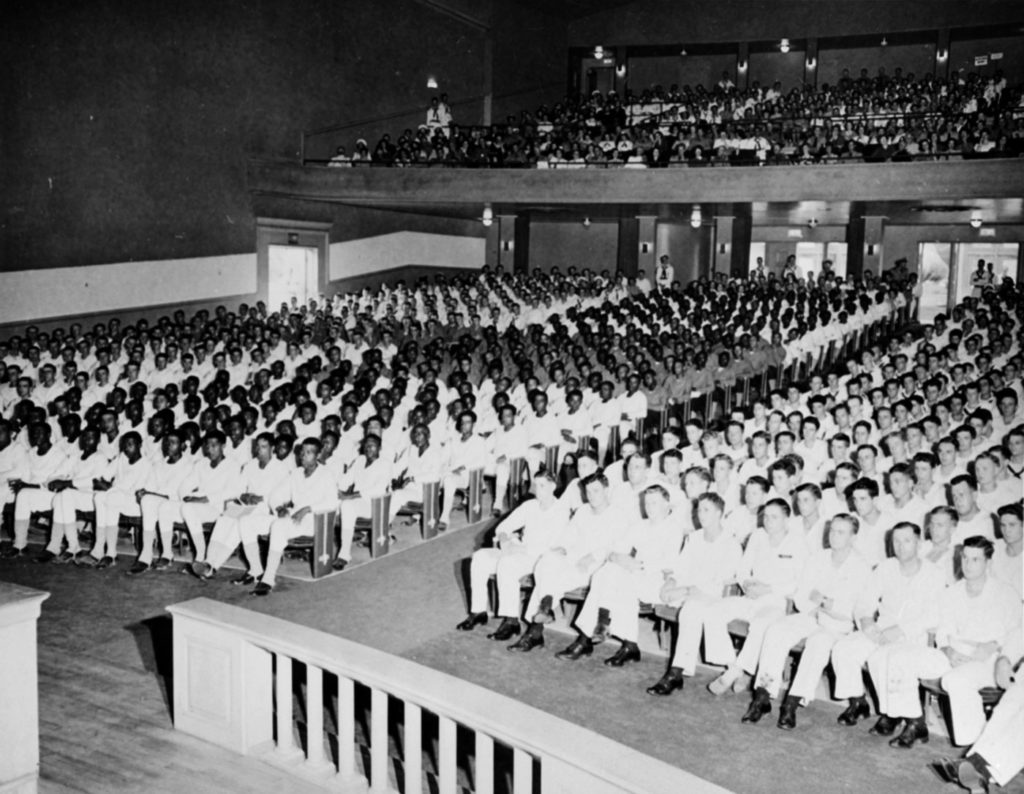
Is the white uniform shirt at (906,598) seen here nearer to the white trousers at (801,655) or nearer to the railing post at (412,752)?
the white trousers at (801,655)

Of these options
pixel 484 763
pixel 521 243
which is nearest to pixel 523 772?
pixel 484 763

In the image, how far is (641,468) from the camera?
272 inches

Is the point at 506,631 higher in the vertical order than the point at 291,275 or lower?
lower

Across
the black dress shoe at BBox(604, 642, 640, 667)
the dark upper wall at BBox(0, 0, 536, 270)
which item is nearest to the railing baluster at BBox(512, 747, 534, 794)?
the black dress shoe at BBox(604, 642, 640, 667)

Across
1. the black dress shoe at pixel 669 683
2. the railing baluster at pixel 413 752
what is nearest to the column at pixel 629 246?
the black dress shoe at pixel 669 683

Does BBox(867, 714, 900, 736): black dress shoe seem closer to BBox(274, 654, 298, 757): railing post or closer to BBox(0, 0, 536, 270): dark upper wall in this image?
BBox(274, 654, 298, 757): railing post

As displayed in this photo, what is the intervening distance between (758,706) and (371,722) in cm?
214

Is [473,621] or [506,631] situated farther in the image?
[473,621]

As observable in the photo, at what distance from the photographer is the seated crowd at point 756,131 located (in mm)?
16422

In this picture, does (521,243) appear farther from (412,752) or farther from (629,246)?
(412,752)

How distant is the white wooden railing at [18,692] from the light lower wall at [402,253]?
17.9m

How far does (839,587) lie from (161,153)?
15.2 metres

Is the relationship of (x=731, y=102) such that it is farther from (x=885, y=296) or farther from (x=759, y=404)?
(x=759, y=404)

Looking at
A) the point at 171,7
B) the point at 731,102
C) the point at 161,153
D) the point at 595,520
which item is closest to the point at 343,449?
the point at 595,520
